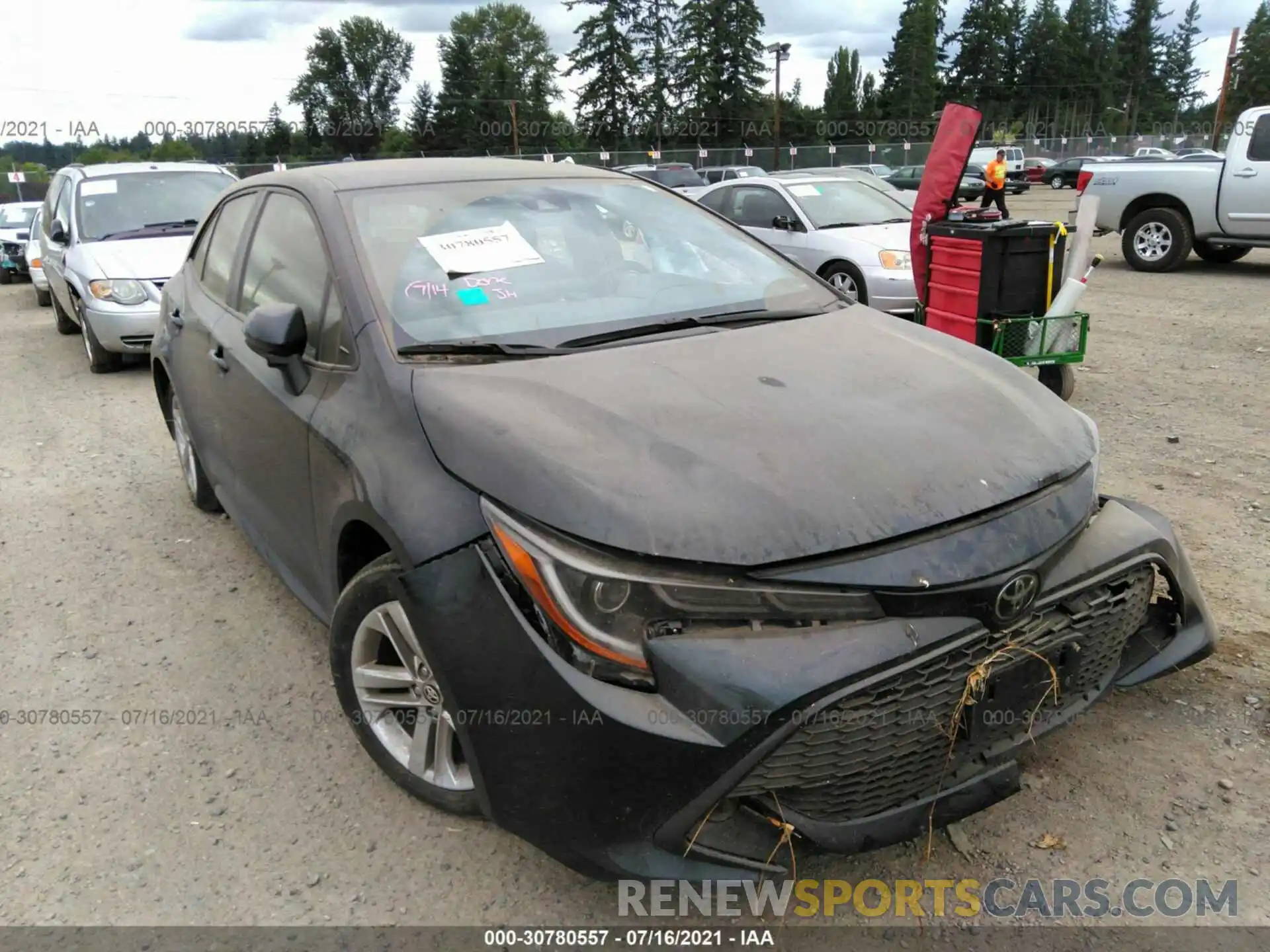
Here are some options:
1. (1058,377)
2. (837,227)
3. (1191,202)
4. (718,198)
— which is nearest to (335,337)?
(1058,377)

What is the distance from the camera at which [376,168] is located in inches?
133

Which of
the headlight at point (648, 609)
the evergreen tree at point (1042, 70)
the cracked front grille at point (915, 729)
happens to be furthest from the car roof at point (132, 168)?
the evergreen tree at point (1042, 70)

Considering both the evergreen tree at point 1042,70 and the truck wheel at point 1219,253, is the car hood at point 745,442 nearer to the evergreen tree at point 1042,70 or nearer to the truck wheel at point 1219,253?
the truck wheel at point 1219,253

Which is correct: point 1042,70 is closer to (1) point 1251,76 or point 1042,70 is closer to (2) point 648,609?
(1) point 1251,76

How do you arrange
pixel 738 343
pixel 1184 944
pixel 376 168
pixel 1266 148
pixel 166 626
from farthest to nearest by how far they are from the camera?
pixel 1266 148, pixel 166 626, pixel 376 168, pixel 738 343, pixel 1184 944

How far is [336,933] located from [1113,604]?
6.64ft

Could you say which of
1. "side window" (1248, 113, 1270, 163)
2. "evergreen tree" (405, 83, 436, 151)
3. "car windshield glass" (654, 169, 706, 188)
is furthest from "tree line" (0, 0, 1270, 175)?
"side window" (1248, 113, 1270, 163)

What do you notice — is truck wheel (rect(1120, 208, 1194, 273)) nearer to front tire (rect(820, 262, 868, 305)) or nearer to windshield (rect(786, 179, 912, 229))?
windshield (rect(786, 179, 912, 229))

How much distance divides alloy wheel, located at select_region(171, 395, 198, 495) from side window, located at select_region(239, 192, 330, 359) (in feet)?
4.07

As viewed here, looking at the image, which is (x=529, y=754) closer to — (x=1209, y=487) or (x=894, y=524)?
(x=894, y=524)

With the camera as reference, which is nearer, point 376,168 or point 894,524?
point 894,524

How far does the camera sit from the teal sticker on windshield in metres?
2.79

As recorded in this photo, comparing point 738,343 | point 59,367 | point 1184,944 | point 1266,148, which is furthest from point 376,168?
point 1266,148

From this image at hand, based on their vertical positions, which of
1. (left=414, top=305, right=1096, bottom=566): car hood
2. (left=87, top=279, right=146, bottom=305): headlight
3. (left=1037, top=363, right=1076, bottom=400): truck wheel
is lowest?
(left=1037, top=363, right=1076, bottom=400): truck wheel
